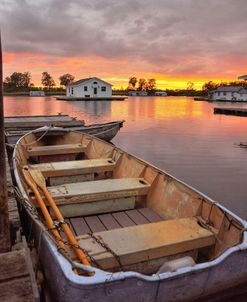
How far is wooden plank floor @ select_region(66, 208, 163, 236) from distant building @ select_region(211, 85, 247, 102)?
264 feet

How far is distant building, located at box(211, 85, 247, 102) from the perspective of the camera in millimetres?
78250

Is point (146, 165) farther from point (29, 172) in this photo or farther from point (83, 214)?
point (29, 172)

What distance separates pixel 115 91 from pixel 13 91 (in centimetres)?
4689

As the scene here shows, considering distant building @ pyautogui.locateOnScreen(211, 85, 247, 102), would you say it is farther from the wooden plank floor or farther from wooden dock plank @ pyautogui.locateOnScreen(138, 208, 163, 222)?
the wooden plank floor

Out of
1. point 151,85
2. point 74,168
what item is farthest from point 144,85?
point 74,168

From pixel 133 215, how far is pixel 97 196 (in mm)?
745

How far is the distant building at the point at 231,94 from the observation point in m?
78.2

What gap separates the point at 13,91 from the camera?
12425cm

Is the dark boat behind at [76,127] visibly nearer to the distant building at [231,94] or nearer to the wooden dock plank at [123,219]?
the wooden dock plank at [123,219]

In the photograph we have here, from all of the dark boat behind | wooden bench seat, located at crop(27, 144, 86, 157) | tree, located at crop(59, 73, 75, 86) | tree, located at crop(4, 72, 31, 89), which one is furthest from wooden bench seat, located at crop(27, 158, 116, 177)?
tree, located at crop(4, 72, 31, 89)

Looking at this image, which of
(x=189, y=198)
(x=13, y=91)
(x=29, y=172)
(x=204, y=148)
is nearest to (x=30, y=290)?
(x=189, y=198)

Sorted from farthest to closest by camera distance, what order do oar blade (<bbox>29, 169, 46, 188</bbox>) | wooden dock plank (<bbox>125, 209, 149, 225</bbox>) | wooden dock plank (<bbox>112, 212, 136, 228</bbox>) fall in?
1. oar blade (<bbox>29, 169, 46, 188</bbox>)
2. wooden dock plank (<bbox>125, 209, 149, 225</bbox>)
3. wooden dock plank (<bbox>112, 212, 136, 228</bbox>)

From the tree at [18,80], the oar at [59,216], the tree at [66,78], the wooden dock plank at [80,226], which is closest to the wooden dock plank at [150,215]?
the wooden dock plank at [80,226]

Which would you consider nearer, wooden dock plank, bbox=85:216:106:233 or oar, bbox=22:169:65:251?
oar, bbox=22:169:65:251
